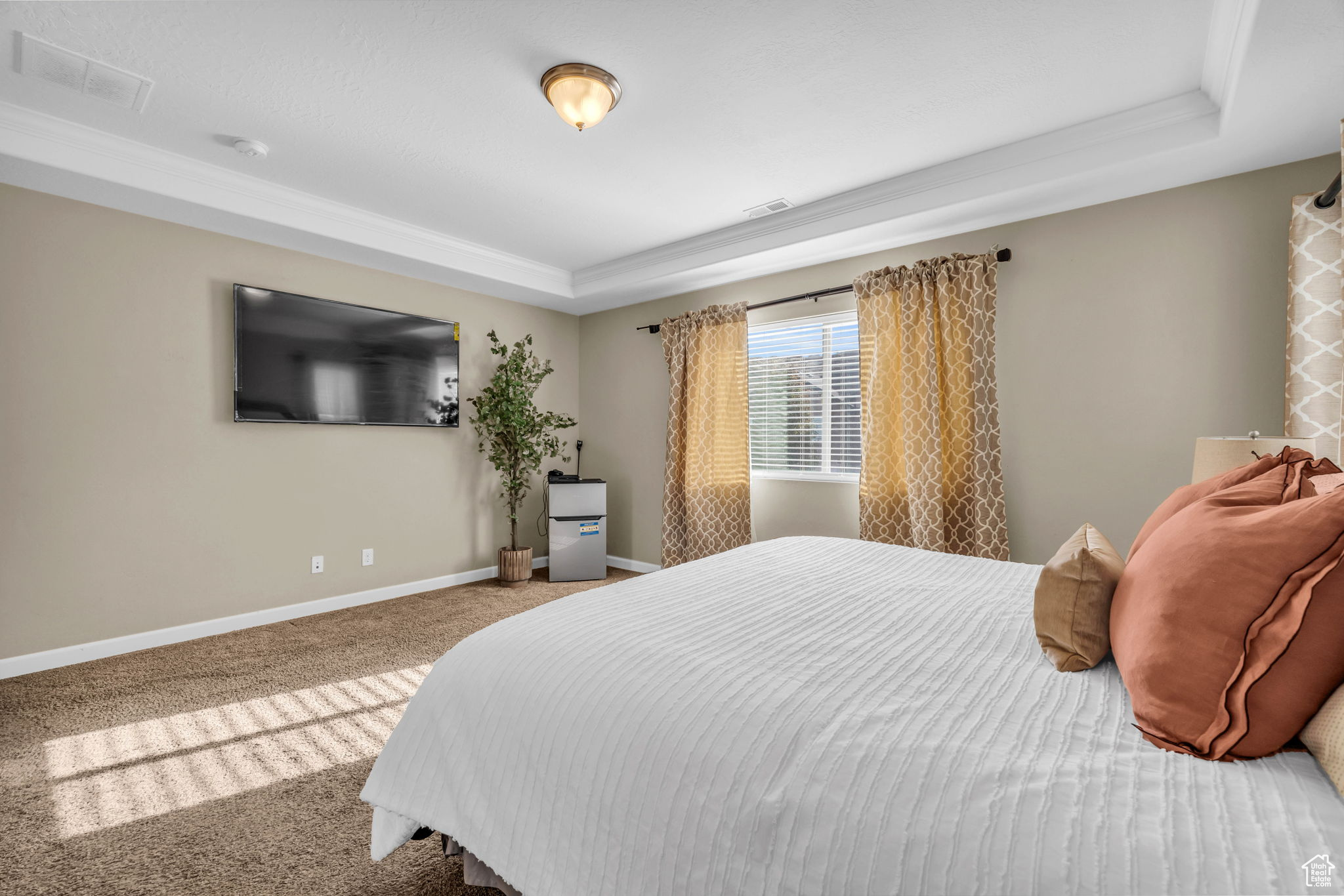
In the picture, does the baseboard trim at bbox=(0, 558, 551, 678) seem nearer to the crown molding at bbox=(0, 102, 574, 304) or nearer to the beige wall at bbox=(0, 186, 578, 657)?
the beige wall at bbox=(0, 186, 578, 657)

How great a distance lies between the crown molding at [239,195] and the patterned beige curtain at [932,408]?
2.76 m

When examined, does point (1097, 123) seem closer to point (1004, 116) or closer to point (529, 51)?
point (1004, 116)

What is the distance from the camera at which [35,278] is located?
296 centimetres

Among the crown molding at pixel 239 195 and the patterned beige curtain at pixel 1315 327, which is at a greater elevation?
the crown molding at pixel 239 195

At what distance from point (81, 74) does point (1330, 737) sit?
401 cm

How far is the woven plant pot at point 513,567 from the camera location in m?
4.78

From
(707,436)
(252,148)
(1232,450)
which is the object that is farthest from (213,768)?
(1232,450)

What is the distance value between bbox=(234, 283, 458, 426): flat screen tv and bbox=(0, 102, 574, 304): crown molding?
0.49 meters

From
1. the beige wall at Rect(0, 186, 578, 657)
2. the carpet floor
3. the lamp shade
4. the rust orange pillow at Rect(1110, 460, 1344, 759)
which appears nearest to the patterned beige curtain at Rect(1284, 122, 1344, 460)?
the lamp shade

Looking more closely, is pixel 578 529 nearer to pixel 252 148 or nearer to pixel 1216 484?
pixel 252 148

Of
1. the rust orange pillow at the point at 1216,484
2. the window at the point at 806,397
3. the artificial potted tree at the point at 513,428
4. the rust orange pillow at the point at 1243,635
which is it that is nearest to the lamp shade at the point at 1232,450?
the rust orange pillow at the point at 1216,484

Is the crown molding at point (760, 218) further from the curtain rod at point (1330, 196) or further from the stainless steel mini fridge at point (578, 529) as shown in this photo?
the stainless steel mini fridge at point (578, 529)

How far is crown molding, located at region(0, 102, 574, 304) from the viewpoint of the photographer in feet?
8.72

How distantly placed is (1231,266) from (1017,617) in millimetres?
2584
